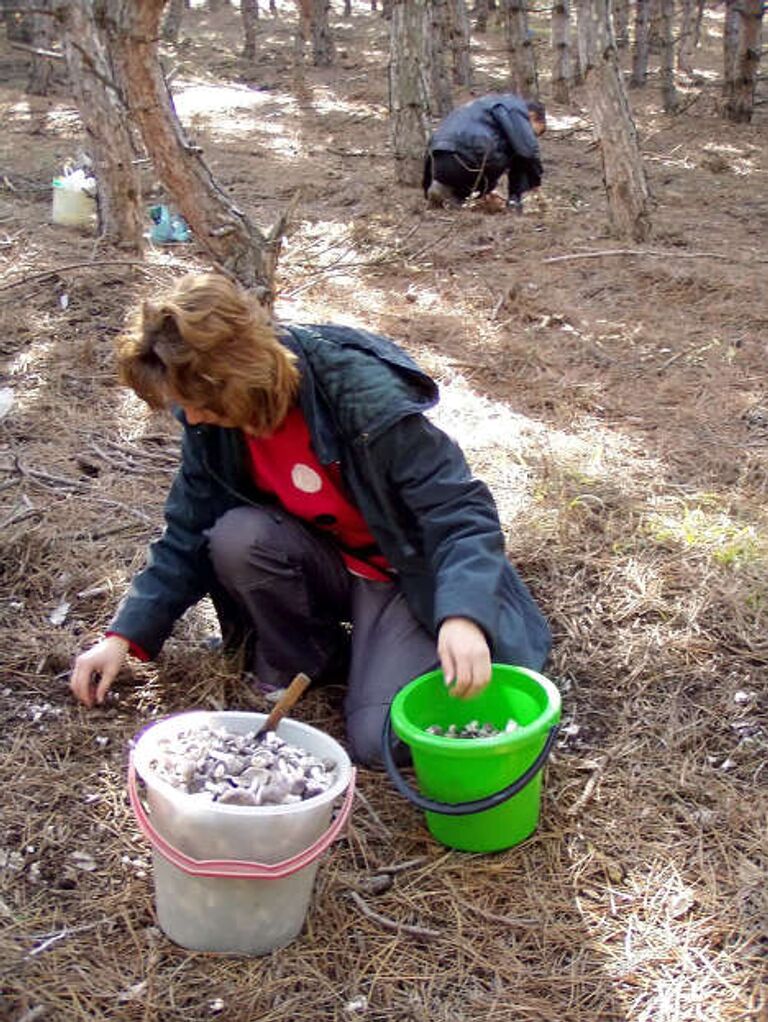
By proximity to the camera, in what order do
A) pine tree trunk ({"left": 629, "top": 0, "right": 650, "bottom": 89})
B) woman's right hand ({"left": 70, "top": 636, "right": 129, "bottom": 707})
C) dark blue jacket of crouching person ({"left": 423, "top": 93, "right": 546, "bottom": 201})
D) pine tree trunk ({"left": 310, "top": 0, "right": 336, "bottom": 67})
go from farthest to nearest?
pine tree trunk ({"left": 310, "top": 0, "right": 336, "bottom": 67}) < pine tree trunk ({"left": 629, "top": 0, "right": 650, "bottom": 89}) < dark blue jacket of crouching person ({"left": 423, "top": 93, "right": 546, "bottom": 201}) < woman's right hand ({"left": 70, "top": 636, "right": 129, "bottom": 707})

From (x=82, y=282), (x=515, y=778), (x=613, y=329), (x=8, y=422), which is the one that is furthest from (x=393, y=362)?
(x=82, y=282)

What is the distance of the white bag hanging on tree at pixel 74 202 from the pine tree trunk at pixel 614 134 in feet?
10.2

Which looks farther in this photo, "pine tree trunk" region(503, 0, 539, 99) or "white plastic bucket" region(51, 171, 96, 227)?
"pine tree trunk" region(503, 0, 539, 99)

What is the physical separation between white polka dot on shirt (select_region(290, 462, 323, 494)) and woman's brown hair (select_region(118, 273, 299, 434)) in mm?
290

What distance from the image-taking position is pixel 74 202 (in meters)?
6.81

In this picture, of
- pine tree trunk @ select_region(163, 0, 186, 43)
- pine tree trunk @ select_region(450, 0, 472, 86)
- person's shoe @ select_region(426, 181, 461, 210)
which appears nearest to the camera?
person's shoe @ select_region(426, 181, 461, 210)

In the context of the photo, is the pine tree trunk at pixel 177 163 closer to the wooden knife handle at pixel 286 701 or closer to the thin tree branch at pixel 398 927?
the wooden knife handle at pixel 286 701

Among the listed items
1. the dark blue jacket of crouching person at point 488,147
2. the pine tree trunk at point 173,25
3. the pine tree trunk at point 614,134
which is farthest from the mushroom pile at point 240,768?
the pine tree trunk at point 173,25

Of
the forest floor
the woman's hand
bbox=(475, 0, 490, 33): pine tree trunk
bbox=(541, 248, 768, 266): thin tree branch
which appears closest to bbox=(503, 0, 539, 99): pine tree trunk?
the forest floor

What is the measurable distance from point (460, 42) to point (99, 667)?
523 inches

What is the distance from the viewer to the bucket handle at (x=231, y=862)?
172 centimetres

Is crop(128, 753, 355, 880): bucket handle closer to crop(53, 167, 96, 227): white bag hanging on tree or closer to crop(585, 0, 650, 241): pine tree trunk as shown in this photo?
crop(585, 0, 650, 241): pine tree trunk

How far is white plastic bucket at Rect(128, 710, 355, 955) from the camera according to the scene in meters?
1.72

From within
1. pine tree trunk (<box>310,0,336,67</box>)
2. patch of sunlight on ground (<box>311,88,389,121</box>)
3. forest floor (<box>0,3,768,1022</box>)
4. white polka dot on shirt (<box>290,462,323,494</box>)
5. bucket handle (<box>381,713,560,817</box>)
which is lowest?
forest floor (<box>0,3,768,1022</box>)
